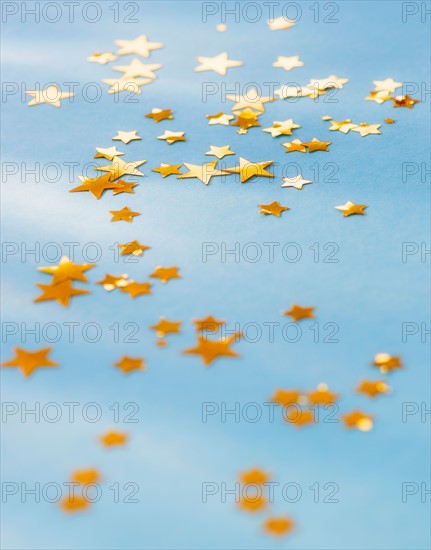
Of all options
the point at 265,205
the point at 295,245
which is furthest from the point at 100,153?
the point at 295,245

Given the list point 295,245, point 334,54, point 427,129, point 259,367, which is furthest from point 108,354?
point 334,54

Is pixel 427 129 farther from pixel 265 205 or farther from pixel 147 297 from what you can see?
pixel 147 297

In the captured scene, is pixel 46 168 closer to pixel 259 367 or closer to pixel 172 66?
pixel 172 66

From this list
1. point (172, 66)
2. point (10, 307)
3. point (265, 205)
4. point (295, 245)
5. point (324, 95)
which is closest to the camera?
point (10, 307)

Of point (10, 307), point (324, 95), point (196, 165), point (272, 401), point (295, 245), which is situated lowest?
point (272, 401)

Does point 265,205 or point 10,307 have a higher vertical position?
point 265,205

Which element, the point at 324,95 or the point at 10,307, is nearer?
the point at 10,307

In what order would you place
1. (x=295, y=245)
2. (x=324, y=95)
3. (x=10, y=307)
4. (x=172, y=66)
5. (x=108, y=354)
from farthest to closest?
(x=172, y=66) < (x=324, y=95) < (x=295, y=245) < (x=10, y=307) < (x=108, y=354)
